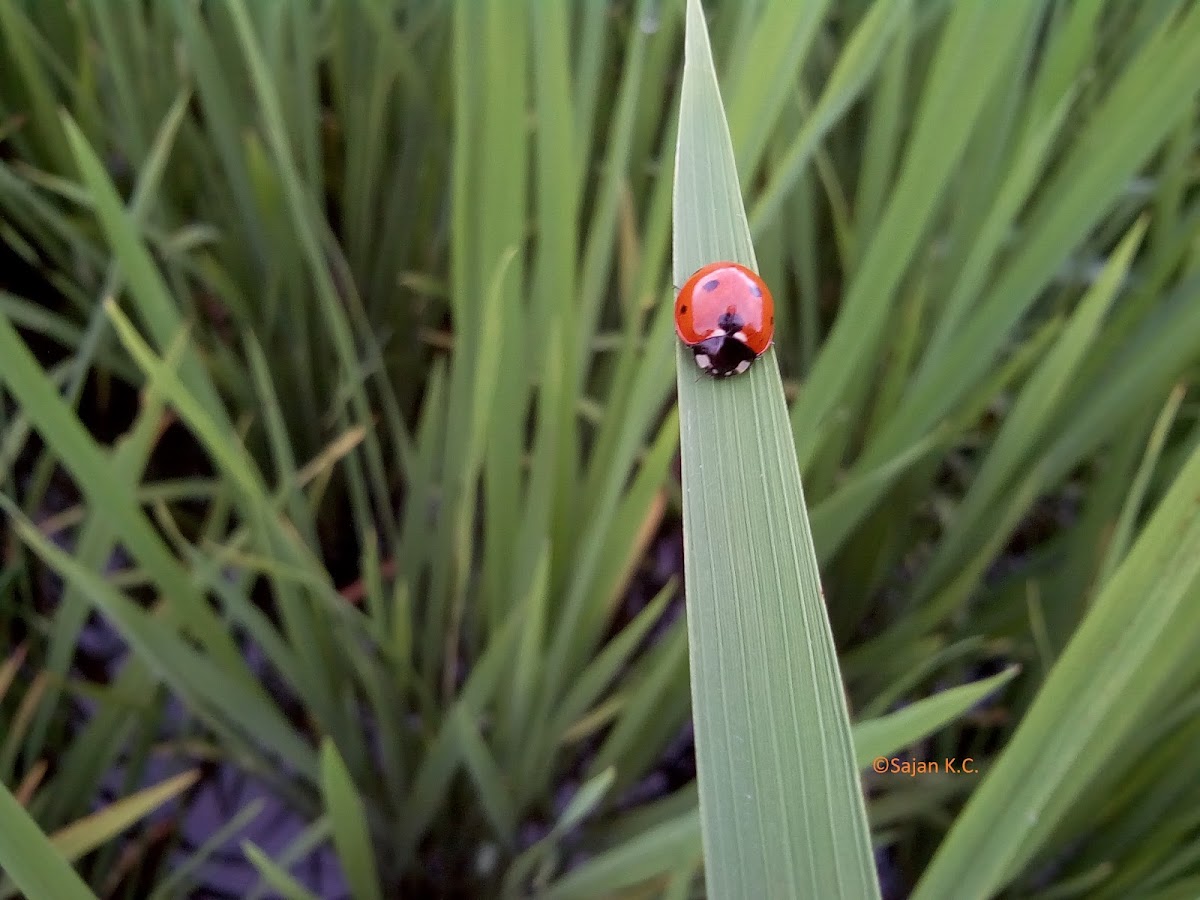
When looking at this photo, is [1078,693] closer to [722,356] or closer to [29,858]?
[722,356]

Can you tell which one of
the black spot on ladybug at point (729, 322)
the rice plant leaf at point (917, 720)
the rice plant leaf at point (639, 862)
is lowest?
the rice plant leaf at point (639, 862)

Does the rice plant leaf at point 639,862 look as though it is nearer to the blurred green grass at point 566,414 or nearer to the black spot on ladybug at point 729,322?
the blurred green grass at point 566,414

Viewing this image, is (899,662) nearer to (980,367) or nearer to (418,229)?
(980,367)

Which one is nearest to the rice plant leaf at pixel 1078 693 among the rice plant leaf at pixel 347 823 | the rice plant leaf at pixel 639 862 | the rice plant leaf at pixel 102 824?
the rice plant leaf at pixel 639 862

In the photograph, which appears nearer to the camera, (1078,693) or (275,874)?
(1078,693)

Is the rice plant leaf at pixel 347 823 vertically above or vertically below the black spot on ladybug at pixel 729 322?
below

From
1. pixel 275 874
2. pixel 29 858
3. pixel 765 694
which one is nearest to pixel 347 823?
pixel 275 874
